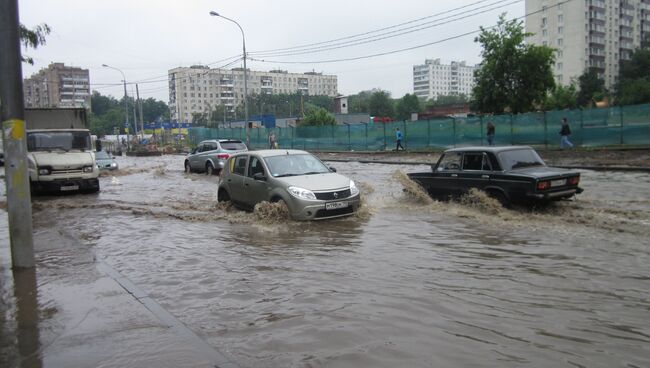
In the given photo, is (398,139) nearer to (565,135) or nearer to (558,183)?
(565,135)

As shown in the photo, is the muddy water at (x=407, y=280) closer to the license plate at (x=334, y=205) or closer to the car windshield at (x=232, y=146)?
the license plate at (x=334, y=205)

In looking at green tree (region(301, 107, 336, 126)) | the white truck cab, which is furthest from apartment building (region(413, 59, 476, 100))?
the white truck cab

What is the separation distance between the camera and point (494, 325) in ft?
15.3

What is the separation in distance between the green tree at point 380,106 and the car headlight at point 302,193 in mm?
105326

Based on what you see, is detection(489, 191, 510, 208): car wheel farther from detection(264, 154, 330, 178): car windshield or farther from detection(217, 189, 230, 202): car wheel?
detection(217, 189, 230, 202): car wheel

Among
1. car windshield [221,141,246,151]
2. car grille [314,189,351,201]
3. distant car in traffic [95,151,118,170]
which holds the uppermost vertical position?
car windshield [221,141,246,151]

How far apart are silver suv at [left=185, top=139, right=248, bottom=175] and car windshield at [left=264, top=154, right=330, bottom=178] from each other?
38.8 ft

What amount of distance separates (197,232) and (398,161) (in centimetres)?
1802

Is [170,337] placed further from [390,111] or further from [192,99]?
[192,99]

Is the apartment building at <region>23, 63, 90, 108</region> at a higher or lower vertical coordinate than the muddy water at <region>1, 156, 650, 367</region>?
higher

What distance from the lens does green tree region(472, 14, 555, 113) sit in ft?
123

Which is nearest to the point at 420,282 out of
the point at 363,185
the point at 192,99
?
the point at 363,185

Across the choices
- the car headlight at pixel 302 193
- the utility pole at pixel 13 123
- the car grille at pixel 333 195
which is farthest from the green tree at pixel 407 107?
the utility pole at pixel 13 123

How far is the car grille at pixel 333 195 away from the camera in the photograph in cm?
969
